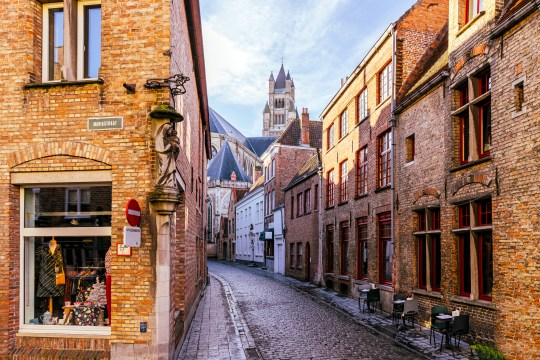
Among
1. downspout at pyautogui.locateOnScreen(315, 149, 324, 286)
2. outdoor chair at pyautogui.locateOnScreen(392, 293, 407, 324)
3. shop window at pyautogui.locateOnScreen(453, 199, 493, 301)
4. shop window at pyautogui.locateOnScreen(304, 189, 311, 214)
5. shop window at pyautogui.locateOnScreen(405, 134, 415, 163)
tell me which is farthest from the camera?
shop window at pyautogui.locateOnScreen(304, 189, 311, 214)

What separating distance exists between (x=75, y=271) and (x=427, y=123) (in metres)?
9.34

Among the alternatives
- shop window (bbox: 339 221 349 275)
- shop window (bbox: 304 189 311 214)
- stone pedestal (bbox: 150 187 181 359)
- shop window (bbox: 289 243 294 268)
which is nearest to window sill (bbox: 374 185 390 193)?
shop window (bbox: 339 221 349 275)

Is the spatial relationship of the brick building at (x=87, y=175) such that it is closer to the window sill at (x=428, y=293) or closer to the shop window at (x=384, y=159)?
the window sill at (x=428, y=293)

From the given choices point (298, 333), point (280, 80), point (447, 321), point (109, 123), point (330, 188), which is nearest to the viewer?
point (109, 123)

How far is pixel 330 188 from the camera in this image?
2397 cm

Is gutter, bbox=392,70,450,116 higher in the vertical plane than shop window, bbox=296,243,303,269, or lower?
higher

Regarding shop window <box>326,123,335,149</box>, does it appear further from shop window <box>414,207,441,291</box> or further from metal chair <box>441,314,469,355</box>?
metal chair <box>441,314,469,355</box>

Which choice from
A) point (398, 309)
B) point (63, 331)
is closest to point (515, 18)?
point (398, 309)

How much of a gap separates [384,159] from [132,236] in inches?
439

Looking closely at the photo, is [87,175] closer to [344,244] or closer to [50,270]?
[50,270]

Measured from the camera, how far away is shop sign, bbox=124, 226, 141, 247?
7.43 m

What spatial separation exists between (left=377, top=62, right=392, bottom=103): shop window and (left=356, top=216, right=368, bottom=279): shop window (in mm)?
4580

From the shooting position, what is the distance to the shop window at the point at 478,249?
10.3 meters

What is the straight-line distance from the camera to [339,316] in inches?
587
